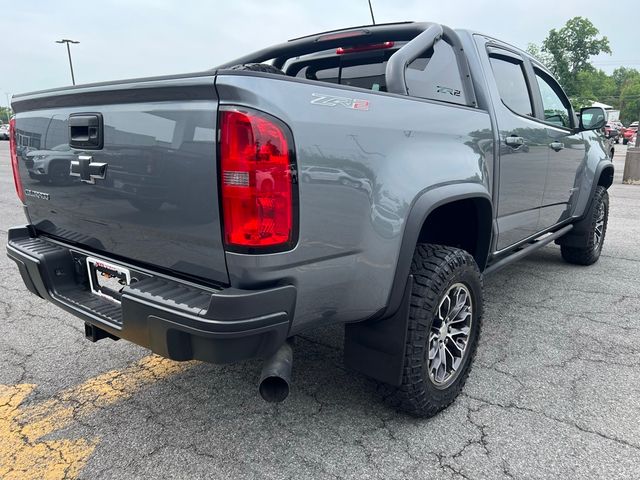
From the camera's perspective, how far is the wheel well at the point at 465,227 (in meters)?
2.78

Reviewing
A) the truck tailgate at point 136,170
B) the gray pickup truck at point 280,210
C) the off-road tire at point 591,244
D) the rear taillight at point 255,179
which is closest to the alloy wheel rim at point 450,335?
the gray pickup truck at point 280,210

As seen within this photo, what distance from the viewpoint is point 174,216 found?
1.80 m

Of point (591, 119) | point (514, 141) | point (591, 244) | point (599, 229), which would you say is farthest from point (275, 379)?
point (599, 229)

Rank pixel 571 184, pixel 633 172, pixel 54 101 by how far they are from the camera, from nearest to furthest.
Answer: pixel 54 101
pixel 571 184
pixel 633 172

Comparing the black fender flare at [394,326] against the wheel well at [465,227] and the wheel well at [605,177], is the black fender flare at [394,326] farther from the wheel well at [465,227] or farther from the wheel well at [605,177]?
the wheel well at [605,177]

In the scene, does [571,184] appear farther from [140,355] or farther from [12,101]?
[12,101]

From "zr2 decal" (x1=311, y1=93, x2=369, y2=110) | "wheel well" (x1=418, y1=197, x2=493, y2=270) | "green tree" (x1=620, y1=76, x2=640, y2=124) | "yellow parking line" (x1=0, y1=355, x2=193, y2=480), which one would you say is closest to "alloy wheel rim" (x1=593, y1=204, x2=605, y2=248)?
"wheel well" (x1=418, y1=197, x2=493, y2=270)

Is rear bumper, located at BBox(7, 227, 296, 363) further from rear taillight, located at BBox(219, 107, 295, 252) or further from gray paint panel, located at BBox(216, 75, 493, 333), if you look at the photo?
rear taillight, located at BBox(219, 107, 295, 252)

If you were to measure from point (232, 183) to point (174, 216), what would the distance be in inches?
12.5

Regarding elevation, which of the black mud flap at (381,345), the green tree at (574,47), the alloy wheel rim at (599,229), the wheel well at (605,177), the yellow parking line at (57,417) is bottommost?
the yellow parking line at (57,417)

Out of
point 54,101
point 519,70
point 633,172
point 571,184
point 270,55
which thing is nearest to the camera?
point 54,101

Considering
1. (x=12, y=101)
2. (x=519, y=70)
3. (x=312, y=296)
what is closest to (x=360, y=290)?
(x=312, y=296)

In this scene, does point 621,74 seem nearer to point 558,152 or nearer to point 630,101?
point 630,101

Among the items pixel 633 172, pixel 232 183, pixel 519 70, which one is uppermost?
pixel 519 70
